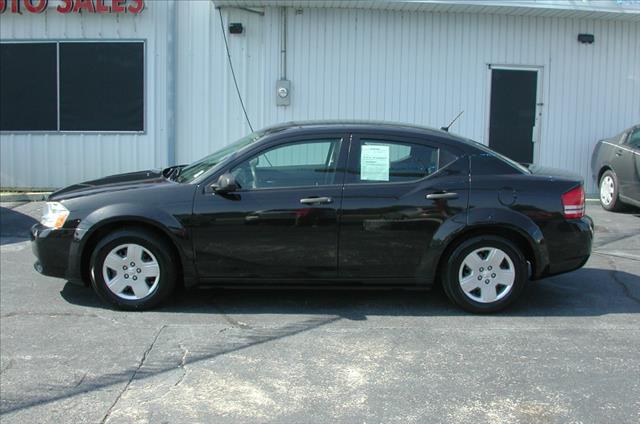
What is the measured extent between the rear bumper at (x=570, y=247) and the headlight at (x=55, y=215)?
13.4 feet

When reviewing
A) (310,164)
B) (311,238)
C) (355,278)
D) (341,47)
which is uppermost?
(341,47)

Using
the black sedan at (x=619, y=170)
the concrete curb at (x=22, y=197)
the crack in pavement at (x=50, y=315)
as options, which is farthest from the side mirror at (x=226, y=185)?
the black sedan at (x=619, y=170)

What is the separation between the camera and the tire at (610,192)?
415 inches

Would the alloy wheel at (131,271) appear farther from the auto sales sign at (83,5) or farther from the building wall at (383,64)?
the auto sales sign at (83,5)

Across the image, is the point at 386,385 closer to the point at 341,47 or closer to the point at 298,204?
the point at 298,204

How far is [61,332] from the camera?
517 centimetres

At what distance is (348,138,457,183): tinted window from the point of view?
562 cm

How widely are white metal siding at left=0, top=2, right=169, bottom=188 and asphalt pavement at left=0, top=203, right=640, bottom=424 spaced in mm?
5497

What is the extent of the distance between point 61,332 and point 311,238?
208 centimetres

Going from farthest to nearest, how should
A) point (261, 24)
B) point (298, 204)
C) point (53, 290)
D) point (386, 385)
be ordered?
point (261, 24) < point (53, 290) < point (298, 204) < point (386, 385)

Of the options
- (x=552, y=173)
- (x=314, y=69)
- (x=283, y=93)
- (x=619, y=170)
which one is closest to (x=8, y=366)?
(x=552, y=173)

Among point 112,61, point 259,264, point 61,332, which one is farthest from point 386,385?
point 112,61

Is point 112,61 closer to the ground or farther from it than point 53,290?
farther from it

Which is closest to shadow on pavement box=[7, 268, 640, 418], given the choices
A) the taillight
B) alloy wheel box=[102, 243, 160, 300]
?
alloy wheel box=[102, 243, 160, 300]
